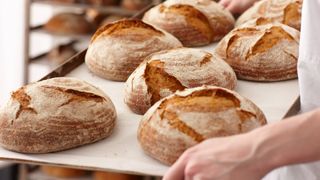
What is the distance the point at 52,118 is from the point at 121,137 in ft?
0.51

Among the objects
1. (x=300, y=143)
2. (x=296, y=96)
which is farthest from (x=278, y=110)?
(x=300, y=143)

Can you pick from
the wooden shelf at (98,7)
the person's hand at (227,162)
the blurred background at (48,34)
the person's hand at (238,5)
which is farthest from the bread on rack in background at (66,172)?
the person's hand at (227,162)

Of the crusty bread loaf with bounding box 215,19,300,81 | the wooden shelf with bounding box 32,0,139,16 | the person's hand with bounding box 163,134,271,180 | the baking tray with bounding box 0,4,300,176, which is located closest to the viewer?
the person's hand with bounding box 163,134,271,180

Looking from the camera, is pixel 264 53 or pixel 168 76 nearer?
pixel 168 76

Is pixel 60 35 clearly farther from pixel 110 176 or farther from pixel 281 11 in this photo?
pixel 281 11

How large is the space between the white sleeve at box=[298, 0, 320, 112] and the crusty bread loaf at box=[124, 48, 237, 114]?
0.65 feet

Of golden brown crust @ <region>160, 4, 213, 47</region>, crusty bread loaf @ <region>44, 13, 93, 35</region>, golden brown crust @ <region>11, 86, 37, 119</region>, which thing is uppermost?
golden brown crust @ <region>11, 86, 37, 119</region>

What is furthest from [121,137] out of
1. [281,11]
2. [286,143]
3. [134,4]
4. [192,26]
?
[134,4]

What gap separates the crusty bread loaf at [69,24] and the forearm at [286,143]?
3.01 metres

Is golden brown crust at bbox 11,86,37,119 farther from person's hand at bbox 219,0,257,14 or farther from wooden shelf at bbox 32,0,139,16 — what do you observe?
wooden shelf at bbox 32,0,139,16

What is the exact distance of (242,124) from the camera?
139 cm

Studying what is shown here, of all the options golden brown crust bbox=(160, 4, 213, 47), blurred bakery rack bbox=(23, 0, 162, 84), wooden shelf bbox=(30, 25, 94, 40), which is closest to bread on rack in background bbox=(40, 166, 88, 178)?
blurred bakery rack bbox=(23, 0, 162, 84)

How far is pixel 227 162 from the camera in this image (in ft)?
3.54

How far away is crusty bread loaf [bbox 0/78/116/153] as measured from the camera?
144cm
